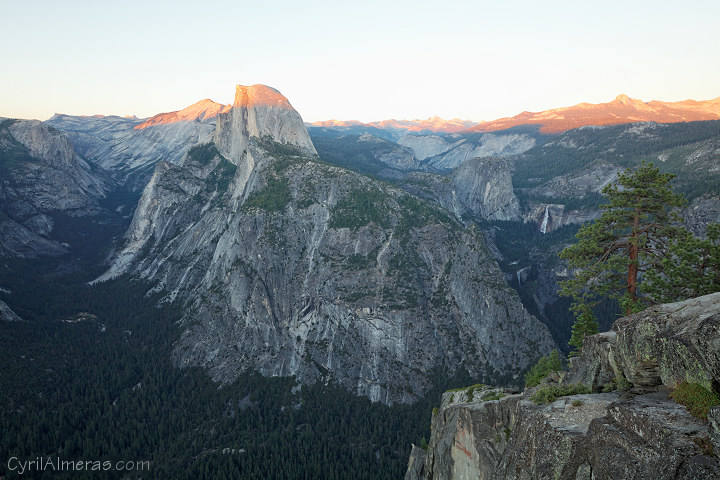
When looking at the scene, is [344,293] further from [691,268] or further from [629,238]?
[691,268]

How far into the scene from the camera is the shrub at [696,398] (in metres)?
15.5

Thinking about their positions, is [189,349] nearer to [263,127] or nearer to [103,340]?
[103,340]

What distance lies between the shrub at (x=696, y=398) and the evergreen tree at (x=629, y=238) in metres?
15.2

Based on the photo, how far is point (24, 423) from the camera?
97125 millimetres

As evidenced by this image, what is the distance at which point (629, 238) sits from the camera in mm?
31797

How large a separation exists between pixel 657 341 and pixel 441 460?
30.3m

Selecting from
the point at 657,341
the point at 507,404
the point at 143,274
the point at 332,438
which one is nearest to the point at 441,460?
the point at 507,404

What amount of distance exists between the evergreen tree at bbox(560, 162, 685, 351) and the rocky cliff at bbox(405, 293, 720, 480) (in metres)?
8.29

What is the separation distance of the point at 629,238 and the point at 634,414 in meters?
19.4

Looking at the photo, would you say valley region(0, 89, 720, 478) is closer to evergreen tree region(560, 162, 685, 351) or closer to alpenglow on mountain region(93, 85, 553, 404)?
alpenglow on mountain region(93, 85, 553, 404)

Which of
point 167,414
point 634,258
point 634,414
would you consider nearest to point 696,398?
point 634,414

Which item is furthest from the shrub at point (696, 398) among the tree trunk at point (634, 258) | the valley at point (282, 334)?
the valley at point (282, 334)

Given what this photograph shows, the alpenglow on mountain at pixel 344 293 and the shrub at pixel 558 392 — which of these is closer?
the shrub at pixel 558 392

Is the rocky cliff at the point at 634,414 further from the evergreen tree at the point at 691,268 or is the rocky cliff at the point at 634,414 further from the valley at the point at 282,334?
the valley at the point at 282,334
